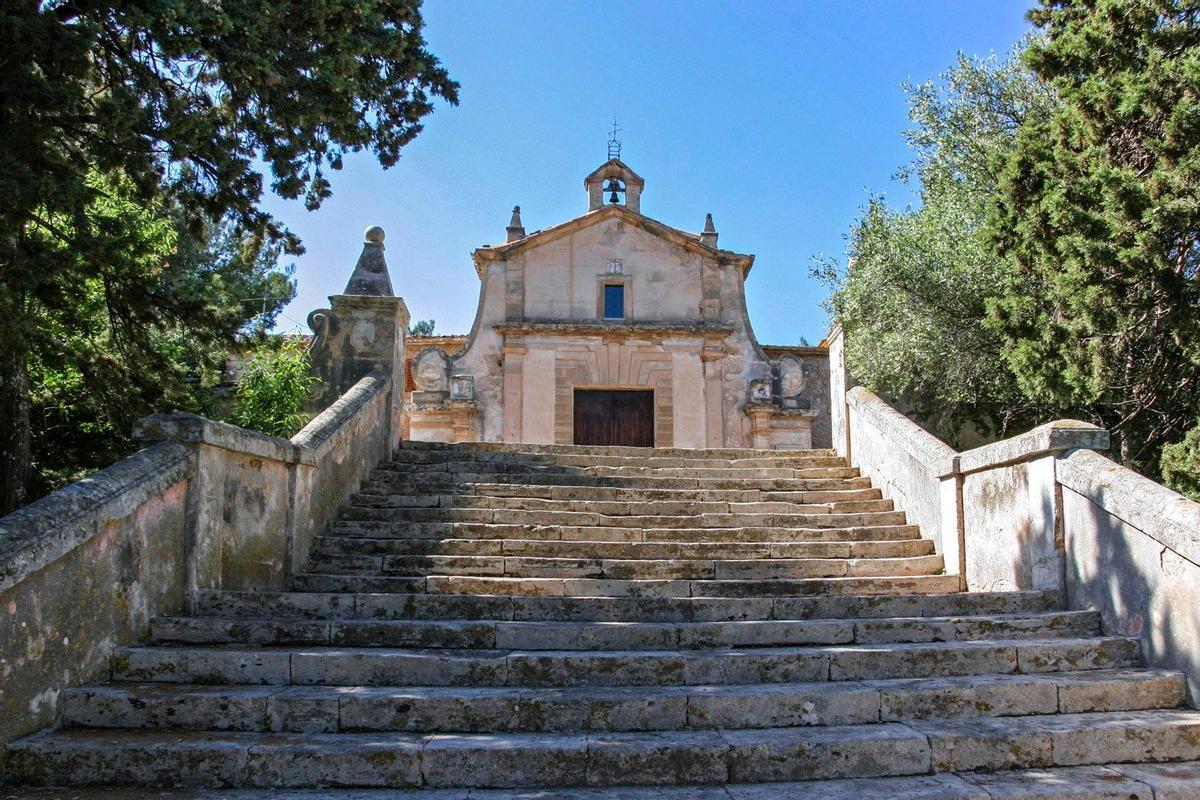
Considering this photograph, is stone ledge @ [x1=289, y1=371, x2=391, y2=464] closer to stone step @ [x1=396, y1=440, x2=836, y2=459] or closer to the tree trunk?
stone step @ [x1=396, y1=440, x2=836, y2=459]

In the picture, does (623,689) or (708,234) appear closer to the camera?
(623,689)

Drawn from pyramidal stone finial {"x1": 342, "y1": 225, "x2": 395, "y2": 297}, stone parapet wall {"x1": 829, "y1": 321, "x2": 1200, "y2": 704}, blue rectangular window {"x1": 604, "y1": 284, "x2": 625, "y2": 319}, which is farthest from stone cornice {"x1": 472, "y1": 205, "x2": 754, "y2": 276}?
stone parapet wall {"x1": 829, "y1": 321, "x2": 1200, "y2": 704}

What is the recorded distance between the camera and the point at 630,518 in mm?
8195

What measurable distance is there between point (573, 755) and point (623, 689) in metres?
0.71

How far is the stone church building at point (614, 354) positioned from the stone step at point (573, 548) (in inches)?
399

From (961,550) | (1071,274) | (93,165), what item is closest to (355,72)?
(93,165)

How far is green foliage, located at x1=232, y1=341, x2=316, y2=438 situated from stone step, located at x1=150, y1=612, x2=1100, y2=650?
3.67m

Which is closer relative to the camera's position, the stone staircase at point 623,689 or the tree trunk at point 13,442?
the stone staircase at point 623,689

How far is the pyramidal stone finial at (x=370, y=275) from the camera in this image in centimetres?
1005

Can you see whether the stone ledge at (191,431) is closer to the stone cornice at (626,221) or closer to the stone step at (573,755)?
the stone step at (573,755)

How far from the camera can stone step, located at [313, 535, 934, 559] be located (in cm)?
736

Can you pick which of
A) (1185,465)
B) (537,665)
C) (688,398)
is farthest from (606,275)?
(537,665)

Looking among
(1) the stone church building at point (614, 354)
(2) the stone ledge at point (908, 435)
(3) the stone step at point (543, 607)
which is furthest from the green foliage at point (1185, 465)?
(1) the stone church building at point (614, 354)

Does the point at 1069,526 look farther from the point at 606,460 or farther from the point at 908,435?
the point at 606,460
